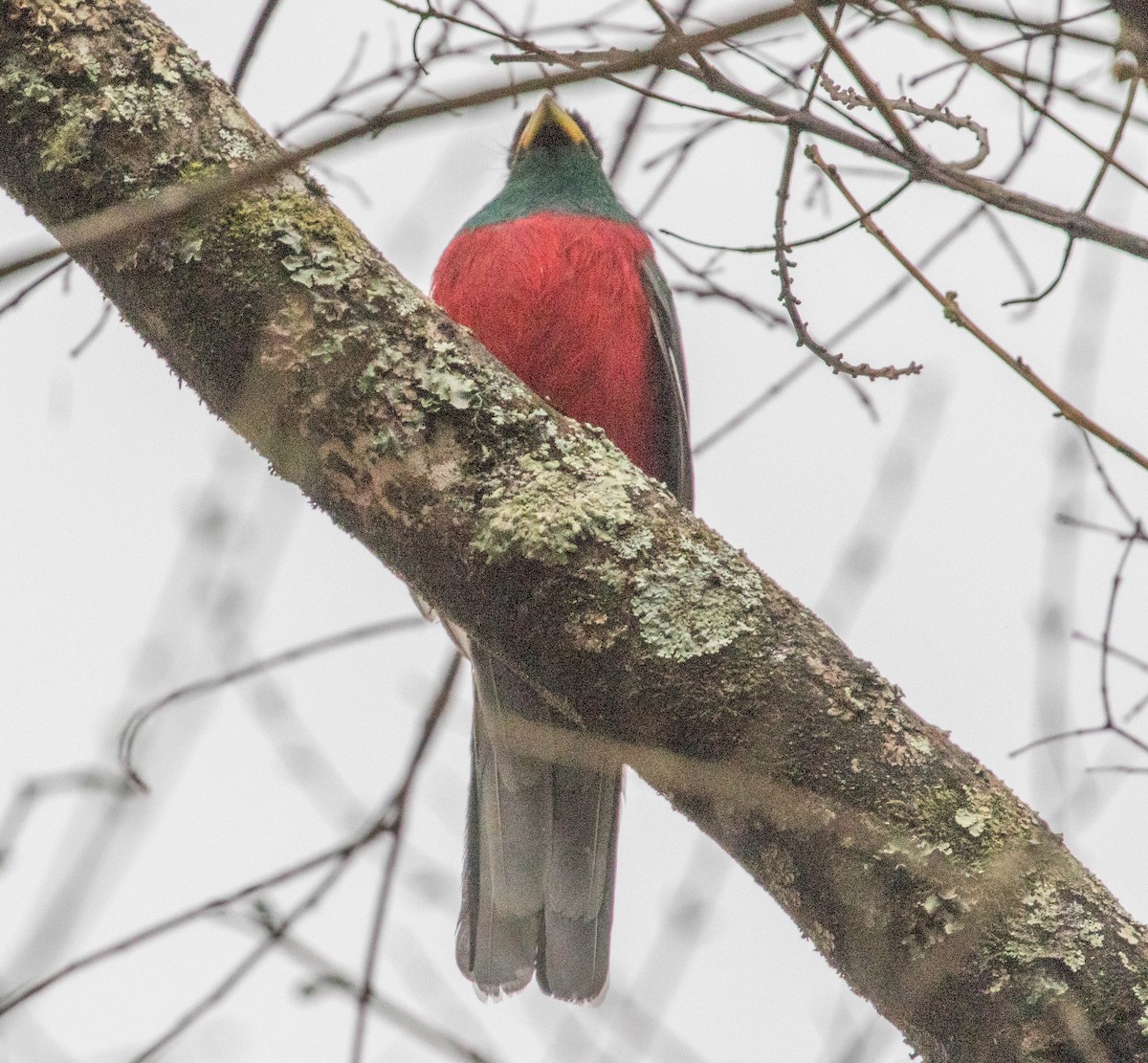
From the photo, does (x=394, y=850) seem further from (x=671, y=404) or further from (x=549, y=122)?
(x=549, y=122)

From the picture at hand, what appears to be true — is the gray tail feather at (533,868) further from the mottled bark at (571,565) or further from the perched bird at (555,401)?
the mottled bark at (571,565)

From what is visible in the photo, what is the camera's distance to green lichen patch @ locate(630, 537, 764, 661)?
6.98ft

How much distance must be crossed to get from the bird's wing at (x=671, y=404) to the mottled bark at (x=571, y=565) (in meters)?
1.32

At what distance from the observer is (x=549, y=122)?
14.2 feet

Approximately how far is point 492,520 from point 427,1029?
776mm

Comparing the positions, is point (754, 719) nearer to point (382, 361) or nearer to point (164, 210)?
point (382, 361)

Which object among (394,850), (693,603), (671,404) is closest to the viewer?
(693,603)

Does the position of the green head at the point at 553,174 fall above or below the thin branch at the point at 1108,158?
above

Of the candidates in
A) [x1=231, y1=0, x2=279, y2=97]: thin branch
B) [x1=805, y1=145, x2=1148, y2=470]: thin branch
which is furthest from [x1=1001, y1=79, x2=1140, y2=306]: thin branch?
[x1=231, y1=0, x2=279, y2=97]: thin branch

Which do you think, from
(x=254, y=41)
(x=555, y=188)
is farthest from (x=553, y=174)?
(x=254, y=41)

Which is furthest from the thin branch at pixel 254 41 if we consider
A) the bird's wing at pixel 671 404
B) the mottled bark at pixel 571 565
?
the bird's wing at pixel 671 404

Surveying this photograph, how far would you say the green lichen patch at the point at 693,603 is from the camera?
6.98 ft

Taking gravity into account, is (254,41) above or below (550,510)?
above

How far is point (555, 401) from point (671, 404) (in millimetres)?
377
